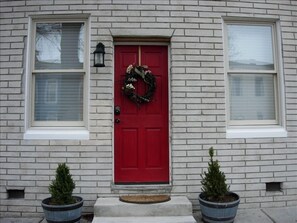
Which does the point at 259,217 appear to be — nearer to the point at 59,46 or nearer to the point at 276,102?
the point at 276,102

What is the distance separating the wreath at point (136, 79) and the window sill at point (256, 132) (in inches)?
50.4

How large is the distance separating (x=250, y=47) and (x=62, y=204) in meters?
3.52

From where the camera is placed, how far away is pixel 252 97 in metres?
4.20

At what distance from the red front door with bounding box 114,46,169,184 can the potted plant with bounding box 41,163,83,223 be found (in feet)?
2.60

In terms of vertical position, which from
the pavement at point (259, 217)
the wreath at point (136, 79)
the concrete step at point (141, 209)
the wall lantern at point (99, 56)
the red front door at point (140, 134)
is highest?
the wall lantern at point (99, 56)

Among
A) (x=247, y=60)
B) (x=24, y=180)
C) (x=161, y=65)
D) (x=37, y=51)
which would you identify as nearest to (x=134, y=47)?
(x=161, y=65)

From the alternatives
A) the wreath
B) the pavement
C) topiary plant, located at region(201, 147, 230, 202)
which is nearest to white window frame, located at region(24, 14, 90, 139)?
the wreath

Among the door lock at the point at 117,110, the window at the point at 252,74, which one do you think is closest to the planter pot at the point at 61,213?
the door lock at the point at 117,110

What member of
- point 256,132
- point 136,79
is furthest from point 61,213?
point 256,132

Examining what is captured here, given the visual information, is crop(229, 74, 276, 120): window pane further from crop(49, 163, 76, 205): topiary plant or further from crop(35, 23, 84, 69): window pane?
crop(49, 163, 76, 205): topiary plant

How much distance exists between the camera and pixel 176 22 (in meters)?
4.01

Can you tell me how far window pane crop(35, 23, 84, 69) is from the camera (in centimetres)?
408

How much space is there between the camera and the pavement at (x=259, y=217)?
140 inches

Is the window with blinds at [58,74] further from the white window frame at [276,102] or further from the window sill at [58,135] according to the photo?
the white window frame at [276,102]
